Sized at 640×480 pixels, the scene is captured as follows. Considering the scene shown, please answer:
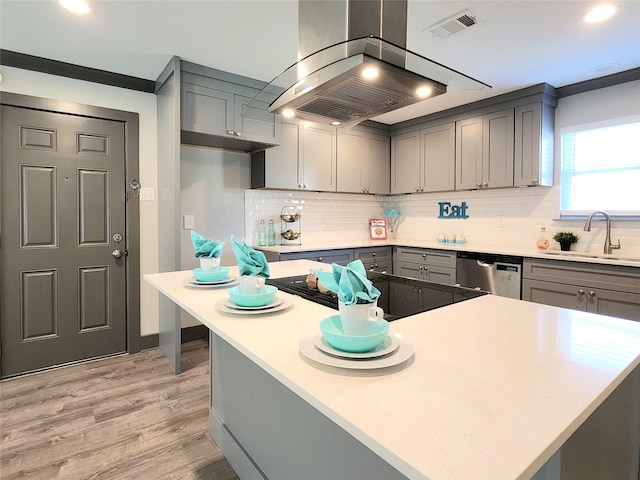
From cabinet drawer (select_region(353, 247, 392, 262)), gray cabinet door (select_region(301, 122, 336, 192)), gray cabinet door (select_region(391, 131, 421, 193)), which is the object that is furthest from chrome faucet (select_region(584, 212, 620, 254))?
gray cabinet door (select_region(301, 122, 336, 192))

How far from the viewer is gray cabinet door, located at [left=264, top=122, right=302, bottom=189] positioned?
3650 millimetres

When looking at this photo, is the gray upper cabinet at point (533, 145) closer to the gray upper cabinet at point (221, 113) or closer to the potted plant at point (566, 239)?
the potted plant at point (566, 239)

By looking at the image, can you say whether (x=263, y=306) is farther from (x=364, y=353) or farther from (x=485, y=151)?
(x=485, y=151)

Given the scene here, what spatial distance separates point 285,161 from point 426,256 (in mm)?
1818

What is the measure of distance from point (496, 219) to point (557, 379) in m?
3.57

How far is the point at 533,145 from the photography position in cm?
341

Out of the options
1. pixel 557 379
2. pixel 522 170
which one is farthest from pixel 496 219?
pixel 557 379

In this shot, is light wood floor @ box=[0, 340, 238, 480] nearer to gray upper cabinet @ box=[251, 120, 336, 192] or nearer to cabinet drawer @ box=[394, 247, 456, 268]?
gray upper cabinet @ box=[251, 120, 336, 192]

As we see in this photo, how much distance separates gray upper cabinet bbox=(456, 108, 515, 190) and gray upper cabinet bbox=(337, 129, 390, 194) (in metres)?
0.98

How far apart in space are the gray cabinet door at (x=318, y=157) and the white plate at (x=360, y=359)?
313 cm

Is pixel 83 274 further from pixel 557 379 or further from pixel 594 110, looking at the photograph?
pixel 594 110

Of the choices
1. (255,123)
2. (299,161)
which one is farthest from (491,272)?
(255,123)

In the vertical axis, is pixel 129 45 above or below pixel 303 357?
above

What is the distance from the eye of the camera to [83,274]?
10.2 feet
